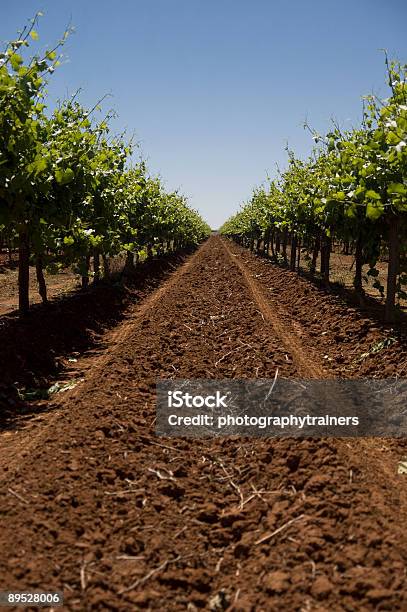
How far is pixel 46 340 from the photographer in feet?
34.6

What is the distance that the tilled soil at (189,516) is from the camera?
11.5 feet

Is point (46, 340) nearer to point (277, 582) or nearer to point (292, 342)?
point (292, 342)

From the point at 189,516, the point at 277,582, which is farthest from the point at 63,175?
the point at 277,582

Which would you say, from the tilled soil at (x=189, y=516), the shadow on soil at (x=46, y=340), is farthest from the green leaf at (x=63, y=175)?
Result: the tilled soil at (x=189, y=516)

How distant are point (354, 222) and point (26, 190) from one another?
7.63 meters

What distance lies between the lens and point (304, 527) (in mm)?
4082

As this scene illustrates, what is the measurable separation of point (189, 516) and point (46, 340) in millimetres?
6910

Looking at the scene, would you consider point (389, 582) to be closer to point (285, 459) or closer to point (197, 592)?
point (197, 592)

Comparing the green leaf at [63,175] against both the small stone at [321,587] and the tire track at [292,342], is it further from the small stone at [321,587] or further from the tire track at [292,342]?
the small stone at [321,587]

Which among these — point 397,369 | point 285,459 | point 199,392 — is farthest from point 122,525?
point 397,369

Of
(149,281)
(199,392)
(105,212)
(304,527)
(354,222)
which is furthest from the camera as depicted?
(149,281)

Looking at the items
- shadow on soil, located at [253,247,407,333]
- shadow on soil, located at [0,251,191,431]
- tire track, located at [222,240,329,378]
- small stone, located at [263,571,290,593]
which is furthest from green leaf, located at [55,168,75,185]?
small stone, located at [263,571,290,593]

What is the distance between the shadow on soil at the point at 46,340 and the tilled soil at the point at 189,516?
2.53ft

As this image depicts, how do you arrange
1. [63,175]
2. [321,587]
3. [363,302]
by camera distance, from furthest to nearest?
[363,302], [63,175], [321,587]
